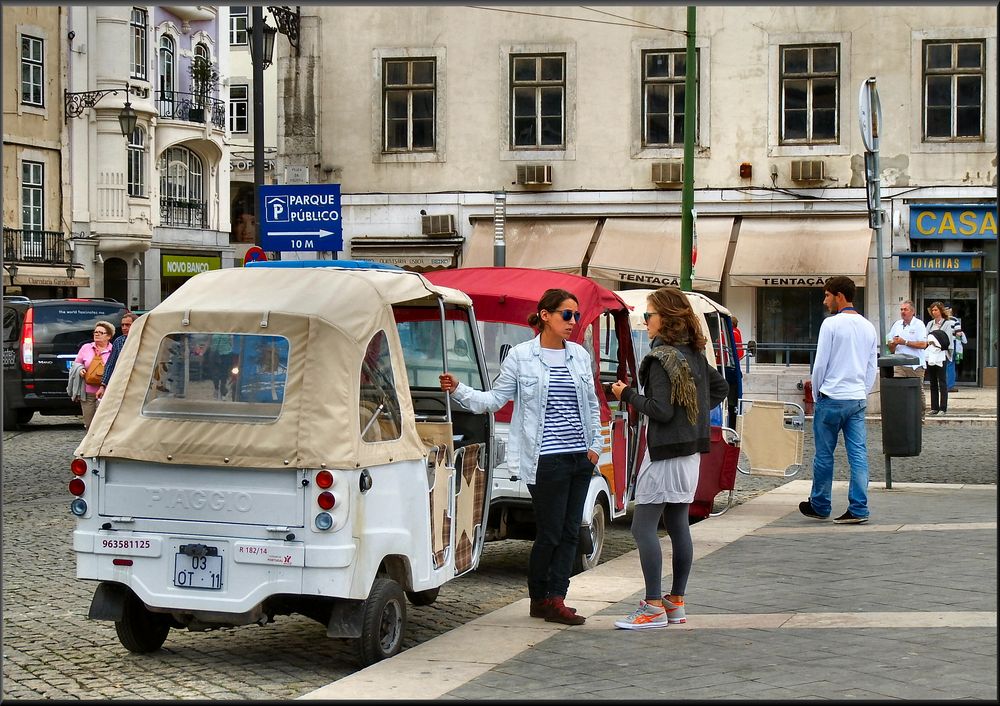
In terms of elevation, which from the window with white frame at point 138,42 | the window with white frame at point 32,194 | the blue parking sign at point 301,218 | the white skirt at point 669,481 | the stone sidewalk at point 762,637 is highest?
the window with white frame at point 138,42

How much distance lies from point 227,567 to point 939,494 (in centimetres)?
888

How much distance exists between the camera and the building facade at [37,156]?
143ft

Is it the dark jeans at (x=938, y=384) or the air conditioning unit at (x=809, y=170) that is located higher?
the air conditioning unit at (x=809, y=170)

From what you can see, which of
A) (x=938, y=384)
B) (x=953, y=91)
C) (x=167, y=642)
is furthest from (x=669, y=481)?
(x=953, y=91)

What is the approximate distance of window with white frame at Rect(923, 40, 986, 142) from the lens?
28859mm

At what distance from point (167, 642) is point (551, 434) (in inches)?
91.9

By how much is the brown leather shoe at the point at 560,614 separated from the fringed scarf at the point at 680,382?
1191 millimetres

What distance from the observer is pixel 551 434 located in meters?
7.96

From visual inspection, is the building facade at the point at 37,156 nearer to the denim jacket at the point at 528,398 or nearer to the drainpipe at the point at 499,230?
the drainpipe at the point at 499,230

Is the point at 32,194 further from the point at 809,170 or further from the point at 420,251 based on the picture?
the point at 809,170

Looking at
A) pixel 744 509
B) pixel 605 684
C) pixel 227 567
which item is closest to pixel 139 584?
pixel 227 567

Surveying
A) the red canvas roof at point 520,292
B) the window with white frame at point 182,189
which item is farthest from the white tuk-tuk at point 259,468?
the window with white frame at point 182,189

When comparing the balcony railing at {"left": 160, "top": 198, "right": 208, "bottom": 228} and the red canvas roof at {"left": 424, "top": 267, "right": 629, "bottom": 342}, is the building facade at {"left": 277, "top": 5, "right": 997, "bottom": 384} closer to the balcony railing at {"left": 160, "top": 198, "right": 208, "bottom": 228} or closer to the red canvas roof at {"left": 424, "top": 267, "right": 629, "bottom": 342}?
the red canvas roof at {"left": 424, "top": 267, "right": 629, "bottom": 342}

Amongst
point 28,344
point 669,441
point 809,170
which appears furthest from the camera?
point 809,170
